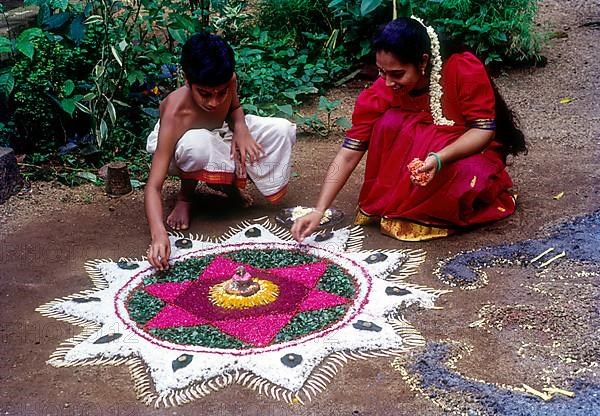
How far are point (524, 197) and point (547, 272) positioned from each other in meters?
0.75

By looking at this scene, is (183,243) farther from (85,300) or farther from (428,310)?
(428,310)

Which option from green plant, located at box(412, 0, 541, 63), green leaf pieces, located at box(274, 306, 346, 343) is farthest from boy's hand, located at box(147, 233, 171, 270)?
green plant, located at box(412, 0, 541, 63)

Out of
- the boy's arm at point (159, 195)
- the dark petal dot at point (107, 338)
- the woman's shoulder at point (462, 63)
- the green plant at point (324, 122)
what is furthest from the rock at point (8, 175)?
the woman's shoulder at point (462, 63)

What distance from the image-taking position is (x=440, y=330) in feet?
7.79

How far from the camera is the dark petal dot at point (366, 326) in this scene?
7.80 feet

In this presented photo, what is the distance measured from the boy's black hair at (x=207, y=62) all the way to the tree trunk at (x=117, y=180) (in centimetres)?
88

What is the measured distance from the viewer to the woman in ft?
9.30

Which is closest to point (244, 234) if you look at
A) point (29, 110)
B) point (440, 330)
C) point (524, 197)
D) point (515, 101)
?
point (440, 330)

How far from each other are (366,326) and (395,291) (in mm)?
266

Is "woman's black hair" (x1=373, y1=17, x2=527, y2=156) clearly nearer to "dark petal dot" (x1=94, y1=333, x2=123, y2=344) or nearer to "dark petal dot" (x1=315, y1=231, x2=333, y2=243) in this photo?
"dark petal dot" (x1=315, y1=231, x2=333, y2=243)

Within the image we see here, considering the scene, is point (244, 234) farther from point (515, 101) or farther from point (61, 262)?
point (515, 101)

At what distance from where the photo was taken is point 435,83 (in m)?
2.95

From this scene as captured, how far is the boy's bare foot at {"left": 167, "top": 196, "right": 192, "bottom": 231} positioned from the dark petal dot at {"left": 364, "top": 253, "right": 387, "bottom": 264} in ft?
2.72

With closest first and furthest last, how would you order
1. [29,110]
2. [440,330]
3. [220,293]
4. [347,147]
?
[440,330] < [220,293] < [347,147] < [29,110]
